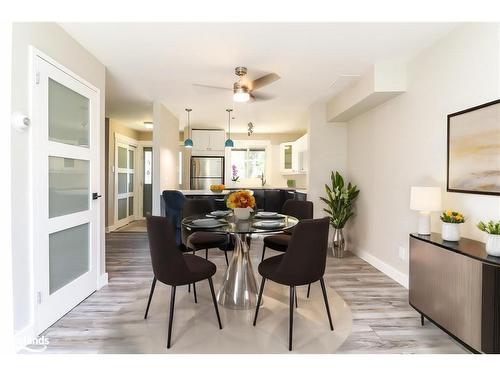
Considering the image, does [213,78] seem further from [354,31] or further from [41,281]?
[41,281]

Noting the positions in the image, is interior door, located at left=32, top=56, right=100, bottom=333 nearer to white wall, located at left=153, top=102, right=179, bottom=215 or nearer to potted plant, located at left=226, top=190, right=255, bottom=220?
potted plant, located at left=226, top=190, right=255, bottom=220

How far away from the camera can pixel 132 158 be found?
283 inches

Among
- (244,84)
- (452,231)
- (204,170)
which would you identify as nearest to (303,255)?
(452,231)

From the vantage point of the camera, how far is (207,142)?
6.82m

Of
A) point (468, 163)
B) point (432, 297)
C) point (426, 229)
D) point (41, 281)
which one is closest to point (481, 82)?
point (468, 163)

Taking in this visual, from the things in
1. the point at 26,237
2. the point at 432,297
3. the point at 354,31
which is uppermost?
the point at 354,31

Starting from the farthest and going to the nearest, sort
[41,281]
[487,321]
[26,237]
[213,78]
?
[213,78] < [41,281] < [26,237] < [487,321]

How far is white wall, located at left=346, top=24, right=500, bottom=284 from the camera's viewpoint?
2.06 meters

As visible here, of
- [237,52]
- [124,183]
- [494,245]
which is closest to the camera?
[494,245]

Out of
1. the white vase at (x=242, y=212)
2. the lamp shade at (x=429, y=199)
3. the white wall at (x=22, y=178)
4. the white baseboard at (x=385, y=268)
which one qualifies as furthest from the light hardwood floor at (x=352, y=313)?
the white vase at (x=242, y=212)

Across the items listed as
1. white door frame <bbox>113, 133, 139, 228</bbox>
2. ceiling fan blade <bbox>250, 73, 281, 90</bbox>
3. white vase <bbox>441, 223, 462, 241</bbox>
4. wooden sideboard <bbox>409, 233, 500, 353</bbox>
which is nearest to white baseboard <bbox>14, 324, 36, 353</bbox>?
wooden sideboard <bbox>409, 233, 500, 353</bbox>

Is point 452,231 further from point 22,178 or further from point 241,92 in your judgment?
point 22,178

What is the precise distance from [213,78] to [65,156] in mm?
1914

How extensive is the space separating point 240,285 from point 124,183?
17.0 ft
